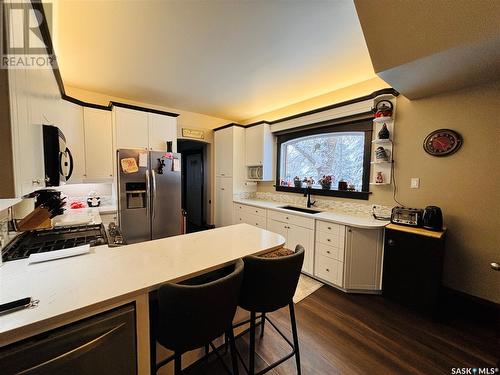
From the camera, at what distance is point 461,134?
→ 2113mm

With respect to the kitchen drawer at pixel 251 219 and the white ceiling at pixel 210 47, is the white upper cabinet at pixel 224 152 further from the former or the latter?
the white ceiling at pixel 210 47

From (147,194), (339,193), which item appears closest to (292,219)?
(339,193)

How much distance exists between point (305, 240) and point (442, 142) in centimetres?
193

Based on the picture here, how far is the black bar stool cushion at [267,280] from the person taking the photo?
114 cm

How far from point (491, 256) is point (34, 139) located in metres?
3.73

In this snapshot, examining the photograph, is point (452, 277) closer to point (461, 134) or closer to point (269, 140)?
point (461, 134)

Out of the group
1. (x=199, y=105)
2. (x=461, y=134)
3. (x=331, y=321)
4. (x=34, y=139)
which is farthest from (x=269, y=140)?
(x=34, y=139)

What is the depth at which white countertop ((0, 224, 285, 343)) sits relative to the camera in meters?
0.79

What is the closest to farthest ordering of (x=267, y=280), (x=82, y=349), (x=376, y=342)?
(x=82, y=349) < (x=267, y=280) < (x=376, y=342)

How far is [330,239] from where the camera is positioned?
8.41 ft

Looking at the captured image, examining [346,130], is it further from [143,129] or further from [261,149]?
[143,129]

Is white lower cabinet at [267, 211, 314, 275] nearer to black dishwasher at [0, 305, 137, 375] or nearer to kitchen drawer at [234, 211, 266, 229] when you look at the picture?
kitchen drawer at [234, 211, 266, 229]

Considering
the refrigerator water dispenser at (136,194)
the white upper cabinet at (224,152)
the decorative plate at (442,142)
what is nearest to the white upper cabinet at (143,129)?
the refrigerator water dispenser at (136,194)

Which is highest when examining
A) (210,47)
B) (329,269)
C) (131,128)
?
(210,47)
